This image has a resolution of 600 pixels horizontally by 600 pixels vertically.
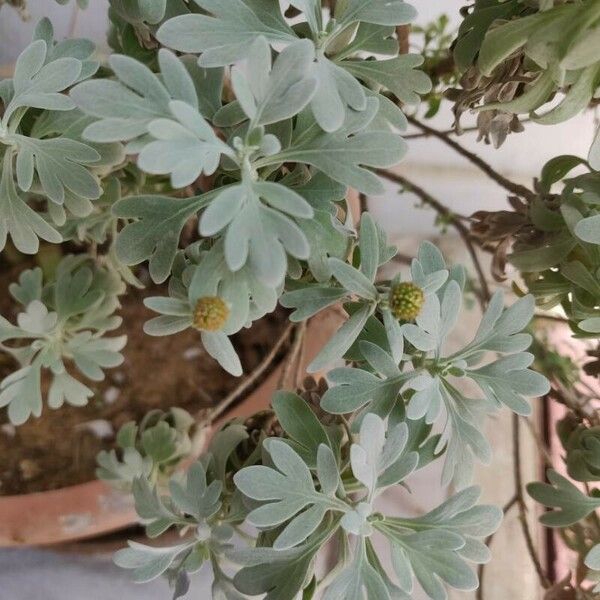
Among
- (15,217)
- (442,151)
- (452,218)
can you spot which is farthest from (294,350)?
(442,151)

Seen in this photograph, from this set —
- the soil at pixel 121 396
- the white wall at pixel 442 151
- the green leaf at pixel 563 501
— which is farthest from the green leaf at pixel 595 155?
the white wall at pixel 442 151

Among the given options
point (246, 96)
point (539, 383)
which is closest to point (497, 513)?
point (539, 383)

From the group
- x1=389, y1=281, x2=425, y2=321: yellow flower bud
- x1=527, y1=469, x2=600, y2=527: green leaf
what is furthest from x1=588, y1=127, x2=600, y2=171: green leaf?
x1=527, y1=469, x2=600, y2=527: green leaf

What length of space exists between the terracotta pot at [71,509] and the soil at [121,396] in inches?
2.8

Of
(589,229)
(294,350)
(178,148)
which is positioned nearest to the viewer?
(178,148)

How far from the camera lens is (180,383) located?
90cm

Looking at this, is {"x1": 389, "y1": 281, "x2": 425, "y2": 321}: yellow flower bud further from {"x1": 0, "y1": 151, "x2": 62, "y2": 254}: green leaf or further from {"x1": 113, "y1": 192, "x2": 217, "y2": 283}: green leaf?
{"x1": 0, "y1": 151, "x2": 62, "y2": 254}: green leaf

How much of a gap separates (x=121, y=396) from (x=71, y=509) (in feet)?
0.54

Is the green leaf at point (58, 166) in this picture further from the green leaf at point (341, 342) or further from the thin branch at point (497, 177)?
the thin branch at point (497, 177)

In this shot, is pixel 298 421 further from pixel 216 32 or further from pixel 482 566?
pixel 482 566

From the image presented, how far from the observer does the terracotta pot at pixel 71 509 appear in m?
0.77

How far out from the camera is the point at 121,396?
2.95 feet

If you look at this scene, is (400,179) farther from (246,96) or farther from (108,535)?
(108,535)

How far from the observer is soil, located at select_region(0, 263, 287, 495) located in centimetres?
86
